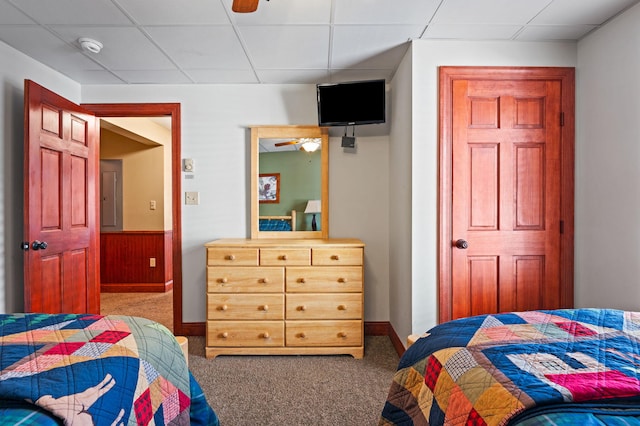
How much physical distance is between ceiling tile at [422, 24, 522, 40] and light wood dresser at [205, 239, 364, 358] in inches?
63.0

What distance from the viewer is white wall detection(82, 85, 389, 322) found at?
3.23 m

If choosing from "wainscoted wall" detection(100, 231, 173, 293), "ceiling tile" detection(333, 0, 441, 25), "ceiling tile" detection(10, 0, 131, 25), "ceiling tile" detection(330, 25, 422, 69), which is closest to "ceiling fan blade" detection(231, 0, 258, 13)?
"ceiling tile" detection(333, 0, 441, 25)

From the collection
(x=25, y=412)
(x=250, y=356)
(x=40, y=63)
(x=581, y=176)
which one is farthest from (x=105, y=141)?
(x=581, y=176)

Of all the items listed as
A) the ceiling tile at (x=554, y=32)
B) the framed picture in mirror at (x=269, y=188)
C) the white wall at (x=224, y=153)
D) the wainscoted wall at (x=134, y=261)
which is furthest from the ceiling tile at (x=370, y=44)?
the wainscoted wall at (x=134, y=261)

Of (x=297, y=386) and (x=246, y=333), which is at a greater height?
(x=246, y=333)

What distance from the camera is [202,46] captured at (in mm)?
2498

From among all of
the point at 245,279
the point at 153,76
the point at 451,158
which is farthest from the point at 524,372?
the point at 153,76

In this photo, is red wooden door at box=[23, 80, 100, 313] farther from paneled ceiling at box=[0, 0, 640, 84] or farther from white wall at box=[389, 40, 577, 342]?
white wall at box=[389, 40, 577, 342]

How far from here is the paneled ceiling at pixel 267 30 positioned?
202 cm

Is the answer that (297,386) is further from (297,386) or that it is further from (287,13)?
(287,13)

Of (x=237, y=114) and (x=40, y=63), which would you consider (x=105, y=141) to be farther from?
(x=237, y=114)

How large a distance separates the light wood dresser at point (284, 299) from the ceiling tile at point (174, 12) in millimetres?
1555

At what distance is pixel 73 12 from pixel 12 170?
1308mm

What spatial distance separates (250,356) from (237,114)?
212cm
